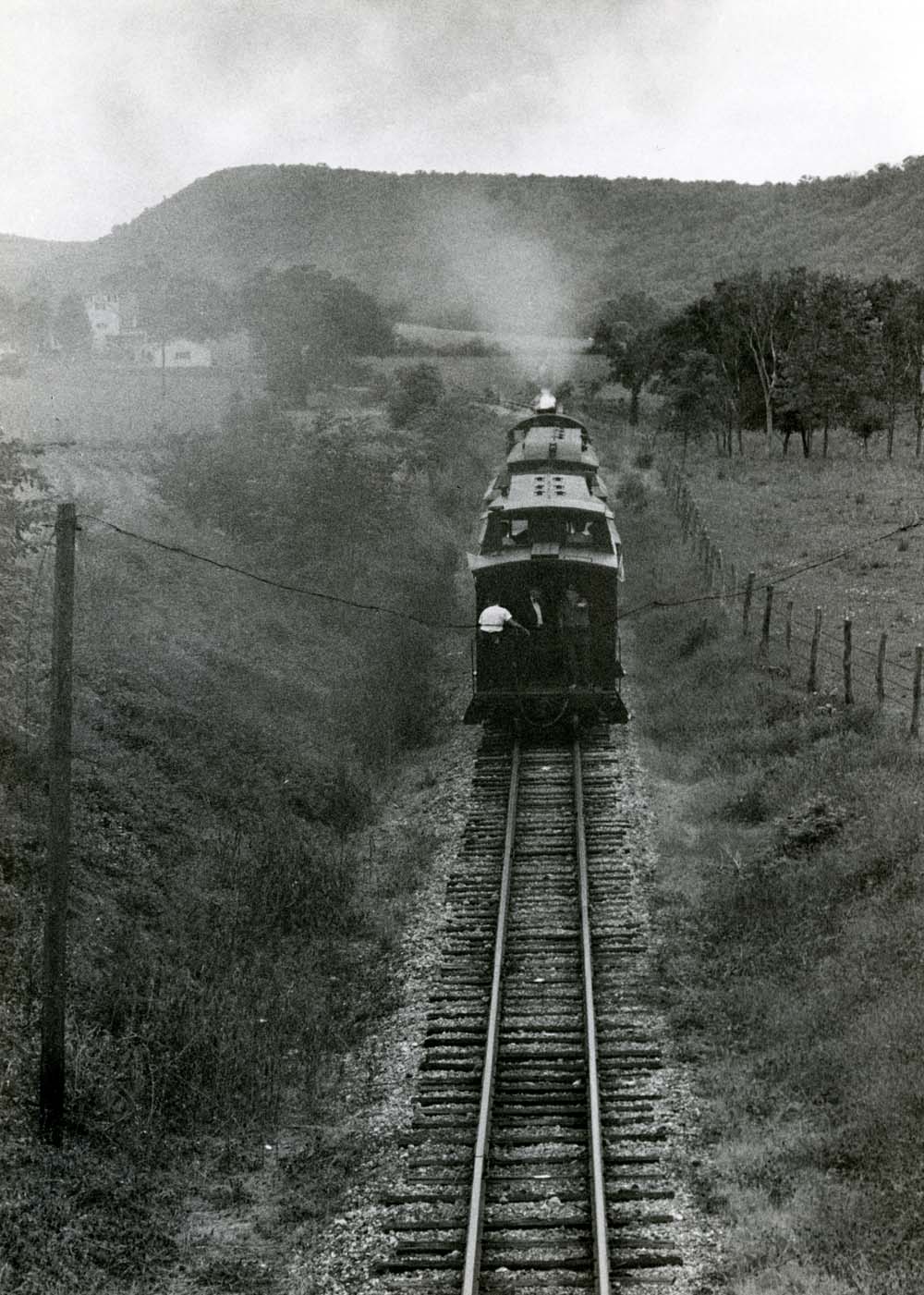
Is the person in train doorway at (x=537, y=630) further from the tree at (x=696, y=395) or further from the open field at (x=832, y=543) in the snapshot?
the tree at (x=696, y=395)

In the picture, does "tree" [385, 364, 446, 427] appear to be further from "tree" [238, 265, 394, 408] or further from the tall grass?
the tall grass

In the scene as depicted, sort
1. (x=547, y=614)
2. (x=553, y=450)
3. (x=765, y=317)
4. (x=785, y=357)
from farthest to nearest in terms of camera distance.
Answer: (x=765, y=317), (x=785, y=357), (x=553, y=450), (x=547, y=614)

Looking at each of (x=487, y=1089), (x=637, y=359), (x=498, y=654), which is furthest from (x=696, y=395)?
(x=487, y=1089)

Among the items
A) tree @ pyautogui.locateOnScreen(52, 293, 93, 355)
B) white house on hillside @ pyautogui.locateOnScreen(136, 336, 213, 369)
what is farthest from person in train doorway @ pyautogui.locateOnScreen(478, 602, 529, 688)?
tree @ pyautogui.locateOnScreen(52, 293, 93, 355)

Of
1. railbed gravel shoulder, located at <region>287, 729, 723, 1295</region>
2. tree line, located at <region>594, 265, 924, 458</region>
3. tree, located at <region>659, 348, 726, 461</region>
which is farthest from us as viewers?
tree, located at <region>659, 348, 726, 461</region>

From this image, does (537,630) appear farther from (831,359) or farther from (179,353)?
(179,353)

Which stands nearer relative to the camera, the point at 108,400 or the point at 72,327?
the point at 108,400
